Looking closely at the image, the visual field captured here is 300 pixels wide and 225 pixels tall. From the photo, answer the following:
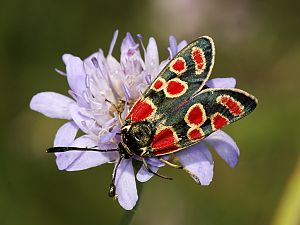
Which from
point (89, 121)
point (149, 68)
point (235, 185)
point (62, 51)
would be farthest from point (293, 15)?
point (89, 121)

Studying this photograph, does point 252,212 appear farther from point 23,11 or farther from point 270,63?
point 23,11

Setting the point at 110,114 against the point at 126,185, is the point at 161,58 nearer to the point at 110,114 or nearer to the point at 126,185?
the point at 110,114

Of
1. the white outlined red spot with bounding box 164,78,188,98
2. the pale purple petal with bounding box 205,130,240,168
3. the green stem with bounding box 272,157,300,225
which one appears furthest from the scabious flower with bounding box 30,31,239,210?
the green stem with bounding box 272,157,300,225

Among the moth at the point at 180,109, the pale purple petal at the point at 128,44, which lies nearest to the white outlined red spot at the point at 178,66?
the moth at the point at 180,109

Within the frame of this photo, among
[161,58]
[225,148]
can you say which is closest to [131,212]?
[225,148]

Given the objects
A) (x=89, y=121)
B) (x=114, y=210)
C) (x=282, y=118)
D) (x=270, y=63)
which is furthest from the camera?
(x=270, y=63)

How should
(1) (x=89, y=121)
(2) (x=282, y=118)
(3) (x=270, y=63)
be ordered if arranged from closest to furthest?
1. (1) (x=89, y=121)
2. (2) (x=282, y=118)
3. (3) (x=270, y=63)

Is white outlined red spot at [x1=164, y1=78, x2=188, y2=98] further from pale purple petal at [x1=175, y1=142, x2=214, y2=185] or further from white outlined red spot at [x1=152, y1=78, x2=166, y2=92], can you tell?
pale purple petal at [x1=175, y1=142, x2=214, y2=185]
